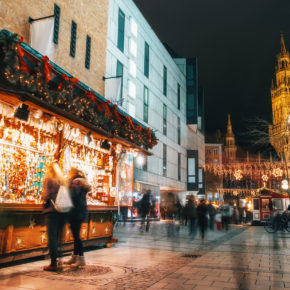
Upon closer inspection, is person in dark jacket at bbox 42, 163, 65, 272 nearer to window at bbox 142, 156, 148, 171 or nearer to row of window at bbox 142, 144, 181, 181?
window at bbox 142, 156, 148, 171

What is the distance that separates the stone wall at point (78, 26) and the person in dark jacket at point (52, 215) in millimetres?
8485

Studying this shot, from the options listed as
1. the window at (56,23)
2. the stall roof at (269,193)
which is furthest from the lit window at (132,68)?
the stall roof at (269,193)

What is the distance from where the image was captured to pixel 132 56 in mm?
27500

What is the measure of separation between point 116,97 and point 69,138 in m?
10.1

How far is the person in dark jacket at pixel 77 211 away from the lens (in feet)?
20.3

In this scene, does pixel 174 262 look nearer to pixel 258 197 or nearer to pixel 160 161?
pixel 258 197

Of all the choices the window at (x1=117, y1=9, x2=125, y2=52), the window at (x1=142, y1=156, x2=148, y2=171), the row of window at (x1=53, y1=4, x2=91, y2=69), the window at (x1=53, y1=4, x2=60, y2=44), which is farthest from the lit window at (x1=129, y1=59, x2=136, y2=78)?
the window at (x1=53, y1=4, x2=60, y2=44)

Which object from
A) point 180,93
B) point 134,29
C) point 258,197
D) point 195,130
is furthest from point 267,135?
point 195,130

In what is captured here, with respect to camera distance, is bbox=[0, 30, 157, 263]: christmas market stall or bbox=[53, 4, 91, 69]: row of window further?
bbox=[53, 4, 91, 69]: row of window

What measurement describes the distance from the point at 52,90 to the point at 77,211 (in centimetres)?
325

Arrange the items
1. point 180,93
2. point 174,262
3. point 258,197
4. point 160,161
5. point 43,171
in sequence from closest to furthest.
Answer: point 174,262, point 43,171, point 258,197, point 160,161, point 180,93

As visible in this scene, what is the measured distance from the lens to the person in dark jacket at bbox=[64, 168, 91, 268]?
20.3ft

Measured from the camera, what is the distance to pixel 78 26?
16328mm

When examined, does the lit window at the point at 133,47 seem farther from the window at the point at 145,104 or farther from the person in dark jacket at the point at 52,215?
the person in dark jacket at the point at 52,215
